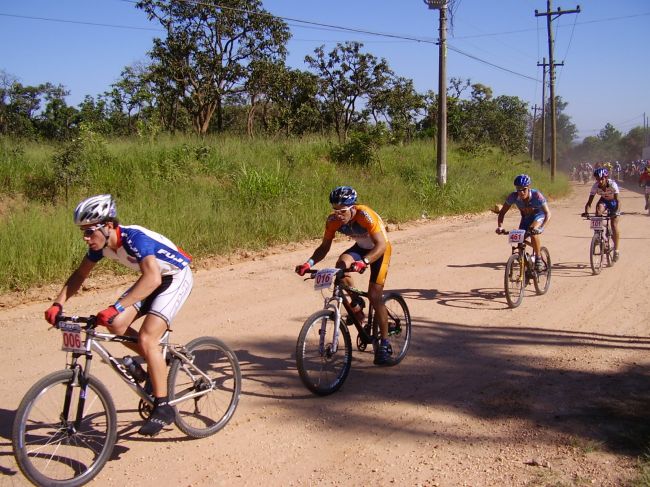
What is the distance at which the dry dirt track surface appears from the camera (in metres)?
4.08

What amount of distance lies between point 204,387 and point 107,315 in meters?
1.21

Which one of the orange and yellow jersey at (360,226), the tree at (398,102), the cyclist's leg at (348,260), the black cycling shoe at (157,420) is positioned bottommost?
the black cycling shoe at (157,420)

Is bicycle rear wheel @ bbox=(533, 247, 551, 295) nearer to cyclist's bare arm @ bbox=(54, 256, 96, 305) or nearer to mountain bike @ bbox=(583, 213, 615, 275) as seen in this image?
Result: mountain bike @ bbox=(583, 213, 615, 275)

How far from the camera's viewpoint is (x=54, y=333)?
6898 millimetres

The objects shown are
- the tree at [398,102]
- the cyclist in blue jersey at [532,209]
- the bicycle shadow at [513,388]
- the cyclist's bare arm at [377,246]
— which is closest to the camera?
the bicycle shadow at [513,388]

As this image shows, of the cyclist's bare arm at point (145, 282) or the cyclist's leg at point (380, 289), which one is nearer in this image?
the cyclist's bare arm at point (145, 282)

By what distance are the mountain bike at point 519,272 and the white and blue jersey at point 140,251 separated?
17.6 feet

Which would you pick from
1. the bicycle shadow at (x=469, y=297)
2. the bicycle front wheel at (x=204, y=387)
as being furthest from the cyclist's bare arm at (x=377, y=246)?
the bicycle shadow at (x=469, y=297)

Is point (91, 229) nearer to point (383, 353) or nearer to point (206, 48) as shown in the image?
point (383, 353)

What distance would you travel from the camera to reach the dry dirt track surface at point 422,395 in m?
4.08

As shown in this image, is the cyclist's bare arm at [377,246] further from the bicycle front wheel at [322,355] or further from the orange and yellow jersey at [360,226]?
the bicycle front wheel at [322,355]

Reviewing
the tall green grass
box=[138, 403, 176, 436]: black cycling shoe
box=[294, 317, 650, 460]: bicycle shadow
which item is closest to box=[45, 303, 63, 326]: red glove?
box=[138, 403, 176, 436]: black cycling shoe

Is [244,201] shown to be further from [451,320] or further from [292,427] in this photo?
[292,427]

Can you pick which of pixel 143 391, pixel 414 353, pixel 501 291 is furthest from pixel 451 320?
pixel 143 391
